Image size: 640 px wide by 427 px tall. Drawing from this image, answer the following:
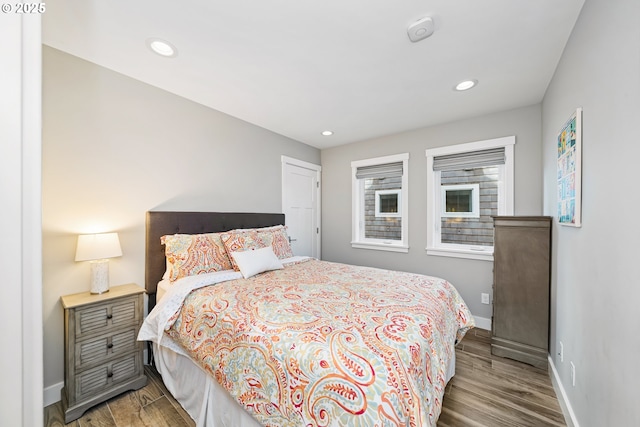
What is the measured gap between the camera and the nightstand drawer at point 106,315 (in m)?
1.72

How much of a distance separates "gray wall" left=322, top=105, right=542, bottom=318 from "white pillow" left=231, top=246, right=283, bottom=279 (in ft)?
5.99

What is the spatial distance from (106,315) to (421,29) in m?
2.89

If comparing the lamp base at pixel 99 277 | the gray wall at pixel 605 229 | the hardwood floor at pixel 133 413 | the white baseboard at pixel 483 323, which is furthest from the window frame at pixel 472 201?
the lamp base at pixel 99 277

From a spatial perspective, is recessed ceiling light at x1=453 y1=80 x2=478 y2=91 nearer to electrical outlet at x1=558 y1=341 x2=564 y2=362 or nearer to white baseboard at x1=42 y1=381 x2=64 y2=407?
electrical outlet at x1=558 y1=341 x2=564 y2=362

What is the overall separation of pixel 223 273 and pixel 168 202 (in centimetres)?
91

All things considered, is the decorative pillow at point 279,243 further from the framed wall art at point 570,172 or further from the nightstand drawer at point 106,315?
the framed wall art at point 570,172

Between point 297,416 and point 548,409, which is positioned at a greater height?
point 297,416

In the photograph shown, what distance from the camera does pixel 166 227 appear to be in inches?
93.3

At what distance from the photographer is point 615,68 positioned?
43.8 inches

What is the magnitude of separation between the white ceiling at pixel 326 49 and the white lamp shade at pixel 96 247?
4.44 ft

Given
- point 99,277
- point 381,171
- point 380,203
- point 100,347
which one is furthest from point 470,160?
point 100,347

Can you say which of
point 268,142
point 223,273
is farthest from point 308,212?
point 223,273

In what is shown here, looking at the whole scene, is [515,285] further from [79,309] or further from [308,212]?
[79,309]

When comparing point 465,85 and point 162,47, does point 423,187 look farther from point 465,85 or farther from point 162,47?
point 162,47
